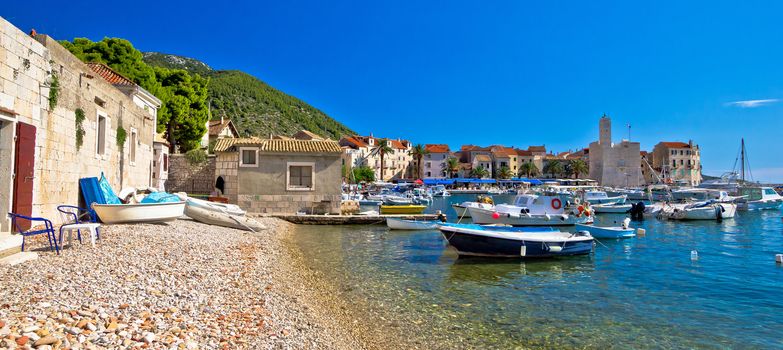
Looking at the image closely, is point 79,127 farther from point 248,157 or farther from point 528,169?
point 528,169

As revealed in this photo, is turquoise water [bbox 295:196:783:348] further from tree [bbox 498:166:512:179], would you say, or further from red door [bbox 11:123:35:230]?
tree [bbox 498:166:512:179]

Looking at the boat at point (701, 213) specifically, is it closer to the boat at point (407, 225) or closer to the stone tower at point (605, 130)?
the boat at point (407, 225)

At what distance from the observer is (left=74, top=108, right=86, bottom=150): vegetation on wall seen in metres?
12.3

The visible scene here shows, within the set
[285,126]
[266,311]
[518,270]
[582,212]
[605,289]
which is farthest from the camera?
[285,126]

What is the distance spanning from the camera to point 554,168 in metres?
122

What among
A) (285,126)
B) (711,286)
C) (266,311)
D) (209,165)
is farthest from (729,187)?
(285,126)

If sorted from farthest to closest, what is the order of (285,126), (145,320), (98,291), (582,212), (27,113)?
(285,126), (582,212), (27,113), (98,291), (145,320)

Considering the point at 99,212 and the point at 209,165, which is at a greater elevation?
the point at 209,165

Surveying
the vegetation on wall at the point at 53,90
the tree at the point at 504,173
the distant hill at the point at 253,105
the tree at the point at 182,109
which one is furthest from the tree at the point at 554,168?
the vegetation on wall at the point at 53,90

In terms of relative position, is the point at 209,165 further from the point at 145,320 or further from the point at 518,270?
the point at 145,320

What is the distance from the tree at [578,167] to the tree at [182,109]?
102107mm

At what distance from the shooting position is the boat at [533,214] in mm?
24844

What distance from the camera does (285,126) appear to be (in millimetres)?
109688

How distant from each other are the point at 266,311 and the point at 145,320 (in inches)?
84.1
